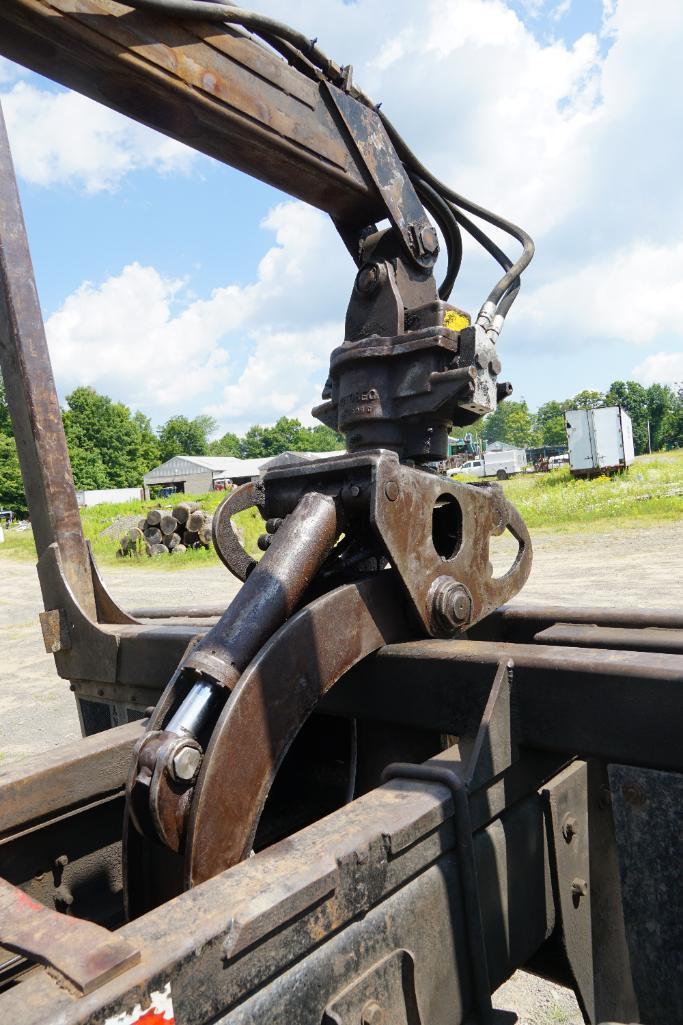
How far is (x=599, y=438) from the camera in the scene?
1036 inches

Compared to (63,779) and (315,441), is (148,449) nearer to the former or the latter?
(315,441)

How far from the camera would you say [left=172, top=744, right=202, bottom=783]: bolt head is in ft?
4.84

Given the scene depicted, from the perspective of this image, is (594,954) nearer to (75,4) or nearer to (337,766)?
(337,766)

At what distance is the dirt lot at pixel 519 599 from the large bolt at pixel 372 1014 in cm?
133

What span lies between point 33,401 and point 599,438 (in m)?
25.6

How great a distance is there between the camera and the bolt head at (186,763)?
1.48 m

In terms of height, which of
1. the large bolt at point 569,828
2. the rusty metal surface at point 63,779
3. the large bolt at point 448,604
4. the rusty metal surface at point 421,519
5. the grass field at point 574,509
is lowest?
the grass field at point 574,509

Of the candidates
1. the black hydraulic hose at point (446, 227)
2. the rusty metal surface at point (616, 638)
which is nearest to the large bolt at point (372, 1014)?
the rusty metal surface at point (616, 638)

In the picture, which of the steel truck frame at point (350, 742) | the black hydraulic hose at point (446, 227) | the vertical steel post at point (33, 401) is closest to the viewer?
the steel truck frame at point (350, 742)

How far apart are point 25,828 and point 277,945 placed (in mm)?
1073

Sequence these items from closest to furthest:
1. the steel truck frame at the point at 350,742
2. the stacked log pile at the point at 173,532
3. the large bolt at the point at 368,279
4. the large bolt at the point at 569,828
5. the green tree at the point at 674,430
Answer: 1. the steel truck frame at the point at 350,742
2. the large bolt at the point at 569,828
3. the large bolt at the point at 368,279
4. the stacked log pile at the point at 173,532
5. the green tree at the point at 674,430

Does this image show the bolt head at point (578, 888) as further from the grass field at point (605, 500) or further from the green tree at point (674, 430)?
the green tree at point (674, 430)

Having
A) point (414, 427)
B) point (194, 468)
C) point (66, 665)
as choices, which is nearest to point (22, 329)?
point (66, 665)

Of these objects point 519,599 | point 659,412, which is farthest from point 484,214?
point 659,412
